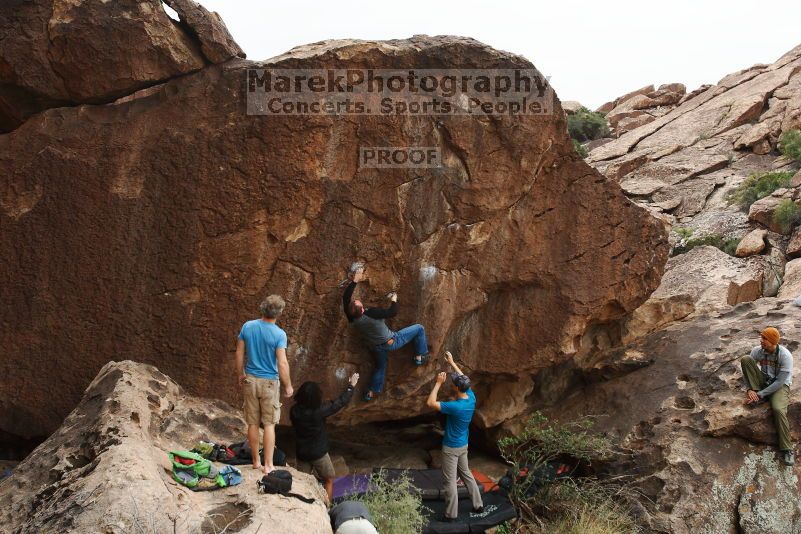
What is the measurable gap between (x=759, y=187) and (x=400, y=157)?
1098 cm

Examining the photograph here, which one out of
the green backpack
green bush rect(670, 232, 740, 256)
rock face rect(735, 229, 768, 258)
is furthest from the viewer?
green bush rect(670, 232, 740, 256)

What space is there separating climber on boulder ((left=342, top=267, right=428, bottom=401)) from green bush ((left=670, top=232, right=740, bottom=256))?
8.11 meters

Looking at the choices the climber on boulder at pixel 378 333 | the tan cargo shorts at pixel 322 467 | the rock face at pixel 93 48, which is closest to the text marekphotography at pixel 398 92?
the rock face at pixel 93 48

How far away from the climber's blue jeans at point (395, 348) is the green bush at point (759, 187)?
1061 cm

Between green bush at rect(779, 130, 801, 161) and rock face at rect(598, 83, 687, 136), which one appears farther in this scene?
rock face at rect(598, 83, 687, 136)

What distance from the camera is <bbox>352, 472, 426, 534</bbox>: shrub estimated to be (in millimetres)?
5666

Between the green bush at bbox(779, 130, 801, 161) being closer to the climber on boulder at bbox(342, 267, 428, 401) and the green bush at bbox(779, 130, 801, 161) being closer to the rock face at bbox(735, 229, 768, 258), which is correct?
the rock face at bbox(735, 229, 768, 258)

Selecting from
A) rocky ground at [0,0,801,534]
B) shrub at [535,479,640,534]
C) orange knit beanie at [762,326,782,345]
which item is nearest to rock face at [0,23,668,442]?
rocky ground at [0,0,801,534]

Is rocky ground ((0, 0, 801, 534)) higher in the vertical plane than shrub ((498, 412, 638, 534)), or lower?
higher

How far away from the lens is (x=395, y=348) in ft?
22.3

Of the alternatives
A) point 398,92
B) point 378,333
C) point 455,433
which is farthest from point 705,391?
point 398,92

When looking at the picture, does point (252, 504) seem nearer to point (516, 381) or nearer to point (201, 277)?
point (201, 277)

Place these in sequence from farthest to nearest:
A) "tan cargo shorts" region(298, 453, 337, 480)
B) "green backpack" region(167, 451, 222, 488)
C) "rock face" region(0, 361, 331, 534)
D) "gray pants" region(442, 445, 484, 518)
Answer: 1. "gray pants" region(442, 445, 484, 518)
2. "tan cargo shorts" region(298, 453, 337, 480)
3. "green backpack" region(167, 451, 222, 488)
4. "rock face" region(0, 361, 331, 534)

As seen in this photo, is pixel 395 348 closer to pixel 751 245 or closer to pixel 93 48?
pixel 93 48
